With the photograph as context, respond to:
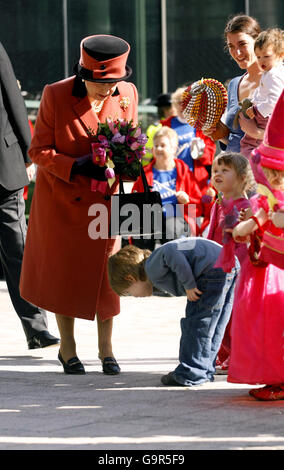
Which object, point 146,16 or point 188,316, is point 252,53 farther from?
point 146,16

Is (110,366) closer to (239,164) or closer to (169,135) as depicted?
(239,164)

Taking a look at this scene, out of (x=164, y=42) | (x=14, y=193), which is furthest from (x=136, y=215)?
(x=164, y=42)

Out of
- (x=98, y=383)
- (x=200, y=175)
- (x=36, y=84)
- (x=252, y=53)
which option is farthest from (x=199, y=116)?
(x=36, y=84)

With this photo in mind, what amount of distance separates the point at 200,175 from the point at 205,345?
4.56 meters

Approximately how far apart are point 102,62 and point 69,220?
890 mm

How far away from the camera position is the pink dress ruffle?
17.0ft

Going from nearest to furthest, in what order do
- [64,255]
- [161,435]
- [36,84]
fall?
[161,435]
[64,255]
[36,84]

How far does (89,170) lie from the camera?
19.9 ft

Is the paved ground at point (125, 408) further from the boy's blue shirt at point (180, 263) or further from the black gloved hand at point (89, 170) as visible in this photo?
the black gloved hand at point (89, 170)

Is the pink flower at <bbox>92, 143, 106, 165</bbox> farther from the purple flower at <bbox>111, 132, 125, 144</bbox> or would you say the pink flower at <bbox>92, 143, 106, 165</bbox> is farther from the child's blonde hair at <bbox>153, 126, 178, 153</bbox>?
the child's blonde hair at <bbox>153, 126, 178, 153</bbox>

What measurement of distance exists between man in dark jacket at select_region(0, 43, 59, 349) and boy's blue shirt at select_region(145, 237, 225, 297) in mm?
1738

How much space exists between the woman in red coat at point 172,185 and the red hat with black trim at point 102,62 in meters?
3.77

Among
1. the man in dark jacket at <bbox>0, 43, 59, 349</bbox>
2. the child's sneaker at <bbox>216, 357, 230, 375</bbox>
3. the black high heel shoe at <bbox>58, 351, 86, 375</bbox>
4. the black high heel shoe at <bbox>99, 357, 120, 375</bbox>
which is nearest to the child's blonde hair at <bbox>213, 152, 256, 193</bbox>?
the child's sneaker at <bbox>216, 357, 230, 375</bbox>

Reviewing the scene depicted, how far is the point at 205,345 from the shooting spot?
5.74 meters
